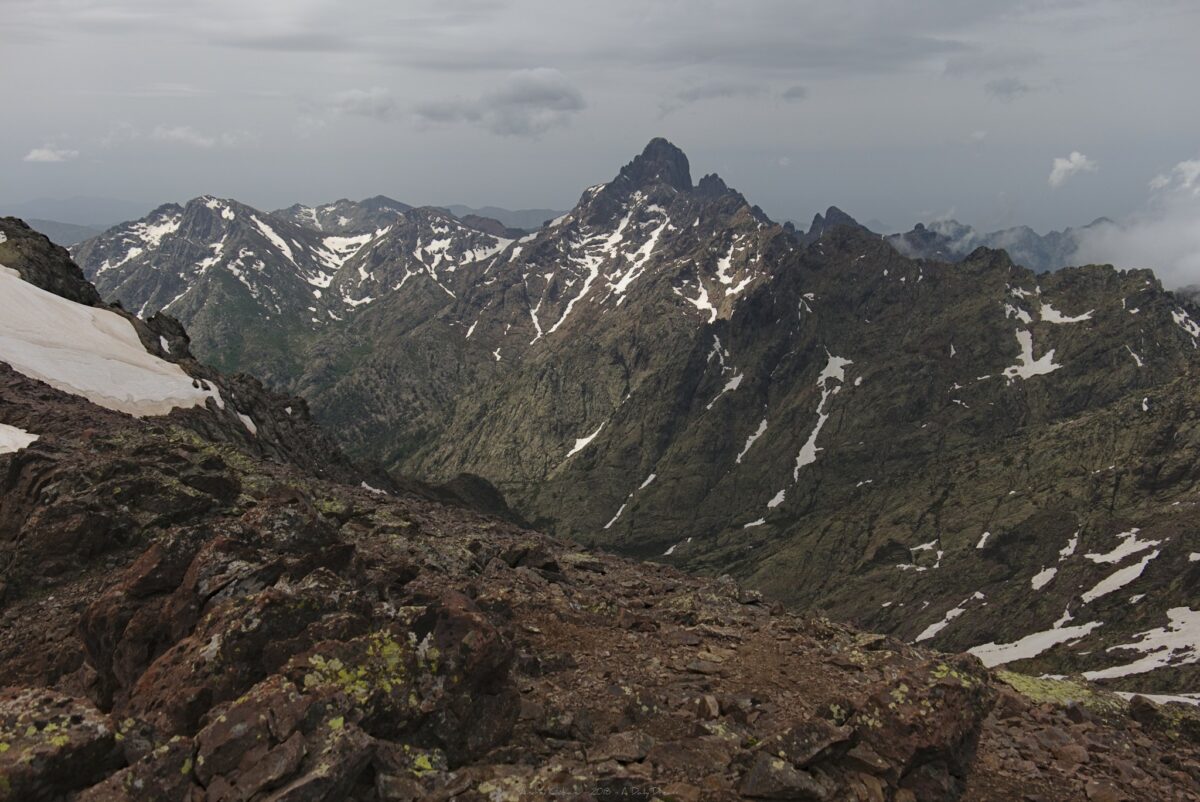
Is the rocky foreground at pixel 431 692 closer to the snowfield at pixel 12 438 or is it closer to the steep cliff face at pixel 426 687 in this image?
the steep cliff face at pixel 426 687

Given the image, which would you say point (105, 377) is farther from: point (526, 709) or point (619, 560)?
point (526, 709)

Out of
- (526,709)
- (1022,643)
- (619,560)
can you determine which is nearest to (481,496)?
(1022,643)

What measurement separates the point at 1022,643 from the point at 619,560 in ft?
421

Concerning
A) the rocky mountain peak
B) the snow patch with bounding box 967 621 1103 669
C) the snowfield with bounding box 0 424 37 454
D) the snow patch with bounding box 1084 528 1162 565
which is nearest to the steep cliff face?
the snowfield with bounding box 0 424 37 454

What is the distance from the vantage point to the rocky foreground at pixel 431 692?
11.7m

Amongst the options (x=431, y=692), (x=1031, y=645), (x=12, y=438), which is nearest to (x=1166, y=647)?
(x=1031, y=645)

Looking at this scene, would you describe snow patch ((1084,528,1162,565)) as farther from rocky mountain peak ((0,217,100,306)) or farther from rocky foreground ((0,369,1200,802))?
rocky mountain peak ((0,217,100,306))

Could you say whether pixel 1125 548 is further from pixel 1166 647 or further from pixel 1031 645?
pixel 1166 647

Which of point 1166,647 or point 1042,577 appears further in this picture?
point 1042,577

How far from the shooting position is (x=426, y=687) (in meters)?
13.8

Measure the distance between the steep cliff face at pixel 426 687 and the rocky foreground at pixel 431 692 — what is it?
0.06 m

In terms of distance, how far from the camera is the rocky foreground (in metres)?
11.7

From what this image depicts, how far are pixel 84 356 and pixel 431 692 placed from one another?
64563 mm

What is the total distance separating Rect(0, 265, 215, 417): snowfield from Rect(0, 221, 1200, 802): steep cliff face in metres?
32.9
